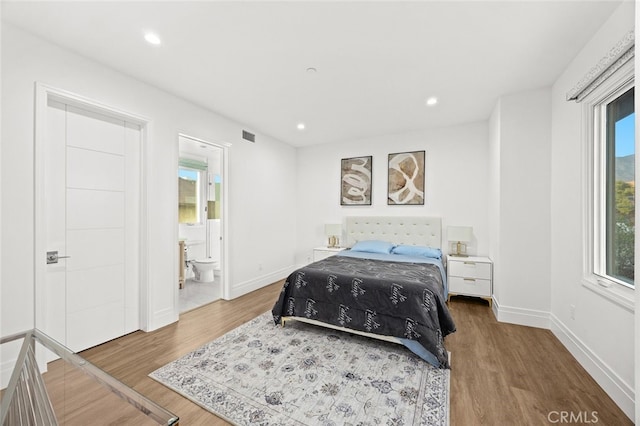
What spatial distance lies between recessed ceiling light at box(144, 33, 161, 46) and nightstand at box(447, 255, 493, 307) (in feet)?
13.7

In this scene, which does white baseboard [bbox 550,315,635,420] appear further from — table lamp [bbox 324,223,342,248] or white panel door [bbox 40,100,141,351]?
white panel door [bbox 40,100,141,351]

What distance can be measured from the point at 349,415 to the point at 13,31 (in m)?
3.63

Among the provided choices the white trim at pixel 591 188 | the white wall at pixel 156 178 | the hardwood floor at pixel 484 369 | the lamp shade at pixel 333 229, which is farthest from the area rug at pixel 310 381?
the lamp shade at pixel 333 229

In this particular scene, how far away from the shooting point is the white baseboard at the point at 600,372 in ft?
5.61

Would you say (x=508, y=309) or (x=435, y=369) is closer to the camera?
(x=435, y=369)

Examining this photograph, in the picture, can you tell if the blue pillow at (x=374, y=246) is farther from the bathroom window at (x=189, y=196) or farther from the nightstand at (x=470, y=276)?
the bathroom window at (x=189, y=196)

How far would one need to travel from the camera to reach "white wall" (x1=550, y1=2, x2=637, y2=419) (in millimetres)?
1788

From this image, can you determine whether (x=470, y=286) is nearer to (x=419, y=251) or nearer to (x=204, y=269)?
(x=419, y=251)

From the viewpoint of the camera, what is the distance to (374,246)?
4352mm

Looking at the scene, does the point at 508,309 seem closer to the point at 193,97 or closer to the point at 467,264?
the point at 467,264

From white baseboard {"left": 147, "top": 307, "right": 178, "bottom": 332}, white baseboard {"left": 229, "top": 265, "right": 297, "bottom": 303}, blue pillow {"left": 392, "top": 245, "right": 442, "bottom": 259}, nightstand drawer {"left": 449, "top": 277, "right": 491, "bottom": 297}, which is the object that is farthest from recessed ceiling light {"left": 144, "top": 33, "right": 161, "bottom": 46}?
nightstand drawer {"left": 449, "top": 277, "right": 491, "bottom": 297}

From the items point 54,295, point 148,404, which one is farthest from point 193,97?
point 148,404

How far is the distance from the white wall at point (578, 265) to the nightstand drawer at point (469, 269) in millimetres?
806

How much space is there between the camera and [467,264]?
3.77 m
